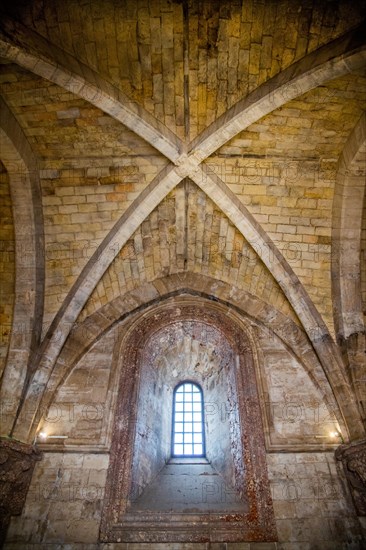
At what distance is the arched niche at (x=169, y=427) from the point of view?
4324 millimetres

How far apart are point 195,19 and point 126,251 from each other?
12.2 ft

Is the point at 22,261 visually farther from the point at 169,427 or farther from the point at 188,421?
the point at 188,421

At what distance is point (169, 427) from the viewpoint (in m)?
6.41

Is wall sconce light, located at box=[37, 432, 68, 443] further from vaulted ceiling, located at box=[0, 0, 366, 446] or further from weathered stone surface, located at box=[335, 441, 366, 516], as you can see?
weathered stone surface, located at box=[335, 441, 366, 516]

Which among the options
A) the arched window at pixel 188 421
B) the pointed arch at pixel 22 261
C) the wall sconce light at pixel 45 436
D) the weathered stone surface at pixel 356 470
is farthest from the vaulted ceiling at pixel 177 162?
the arched window at pixel 188 421

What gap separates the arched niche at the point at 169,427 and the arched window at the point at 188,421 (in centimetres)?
15

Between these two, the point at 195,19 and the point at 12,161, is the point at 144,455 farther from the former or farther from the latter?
the point at 195,19

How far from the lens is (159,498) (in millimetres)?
4883

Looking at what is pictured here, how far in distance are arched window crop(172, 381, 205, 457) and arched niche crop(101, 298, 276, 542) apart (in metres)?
0.15

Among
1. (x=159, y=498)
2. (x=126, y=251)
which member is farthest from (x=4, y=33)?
(x=159, y=498)

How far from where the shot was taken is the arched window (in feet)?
20.4

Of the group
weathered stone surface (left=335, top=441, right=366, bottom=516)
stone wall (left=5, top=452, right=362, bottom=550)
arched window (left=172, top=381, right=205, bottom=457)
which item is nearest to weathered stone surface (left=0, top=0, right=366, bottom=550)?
stone wall (left=5, top=452, right=362, bottom=550)

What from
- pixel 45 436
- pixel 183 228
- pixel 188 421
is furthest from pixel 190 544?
pixel 183 228

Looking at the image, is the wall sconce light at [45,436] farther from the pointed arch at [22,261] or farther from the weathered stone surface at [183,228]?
the pointed arch at [22,261]
